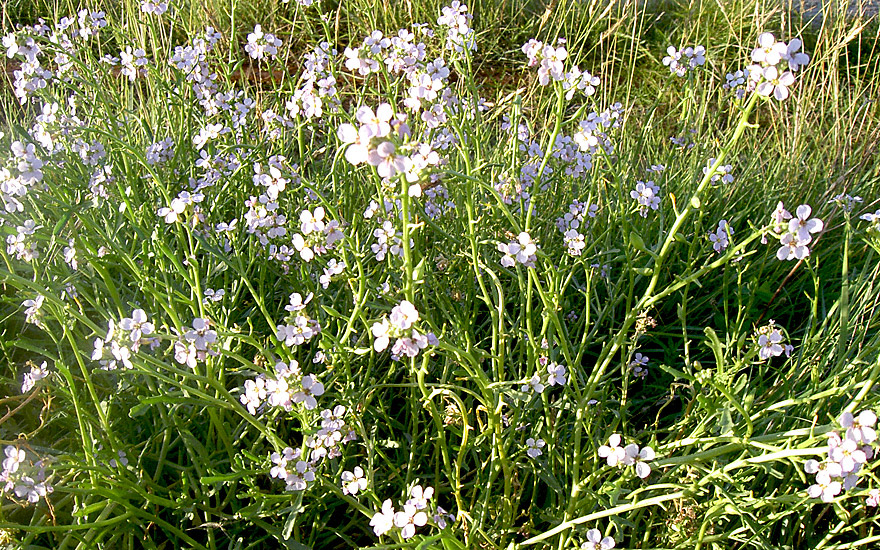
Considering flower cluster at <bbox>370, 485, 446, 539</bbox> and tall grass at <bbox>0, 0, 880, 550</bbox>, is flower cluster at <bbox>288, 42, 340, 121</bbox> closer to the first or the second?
tall grass at <bbox>0, 0, 880, 550</bbox>

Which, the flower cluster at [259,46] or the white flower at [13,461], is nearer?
the white flower at [13,461]

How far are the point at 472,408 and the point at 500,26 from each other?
3.66m

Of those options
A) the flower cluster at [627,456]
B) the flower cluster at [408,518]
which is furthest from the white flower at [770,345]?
the flower cluster at [408,518]

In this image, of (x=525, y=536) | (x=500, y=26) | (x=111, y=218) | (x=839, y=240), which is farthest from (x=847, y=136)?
(x=111, y=218)

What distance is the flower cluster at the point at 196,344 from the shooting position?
137cm

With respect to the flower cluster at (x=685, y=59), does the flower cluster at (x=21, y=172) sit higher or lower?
lower

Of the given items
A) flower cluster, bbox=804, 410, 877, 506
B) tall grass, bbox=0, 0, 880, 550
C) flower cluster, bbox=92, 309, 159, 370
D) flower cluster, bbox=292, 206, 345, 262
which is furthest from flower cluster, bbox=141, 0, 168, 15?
flower cluster, bbox=804, 410, 877, 506

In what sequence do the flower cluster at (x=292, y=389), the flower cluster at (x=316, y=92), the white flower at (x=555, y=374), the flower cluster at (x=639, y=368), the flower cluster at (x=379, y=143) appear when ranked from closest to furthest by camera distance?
the flower cluster at (x=379, y=143) → the flower cluster at (x=292, y=389) → the white flower at (x=555, y=374) → the flower cluster at (x=316, y=92) → the flower cluster at (x=639, y=368)

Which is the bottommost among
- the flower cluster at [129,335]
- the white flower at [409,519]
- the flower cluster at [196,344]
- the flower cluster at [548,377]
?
the white flower at [409,519]

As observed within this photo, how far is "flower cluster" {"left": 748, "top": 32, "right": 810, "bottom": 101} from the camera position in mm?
1232

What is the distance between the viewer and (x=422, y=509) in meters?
1.50

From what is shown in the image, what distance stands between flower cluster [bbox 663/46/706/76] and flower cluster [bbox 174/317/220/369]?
1.57 meters

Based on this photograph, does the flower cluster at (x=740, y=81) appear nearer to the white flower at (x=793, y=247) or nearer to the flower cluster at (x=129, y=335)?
the white flower at (x=793, y=247)

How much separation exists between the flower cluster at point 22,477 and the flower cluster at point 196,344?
0.37 meters
